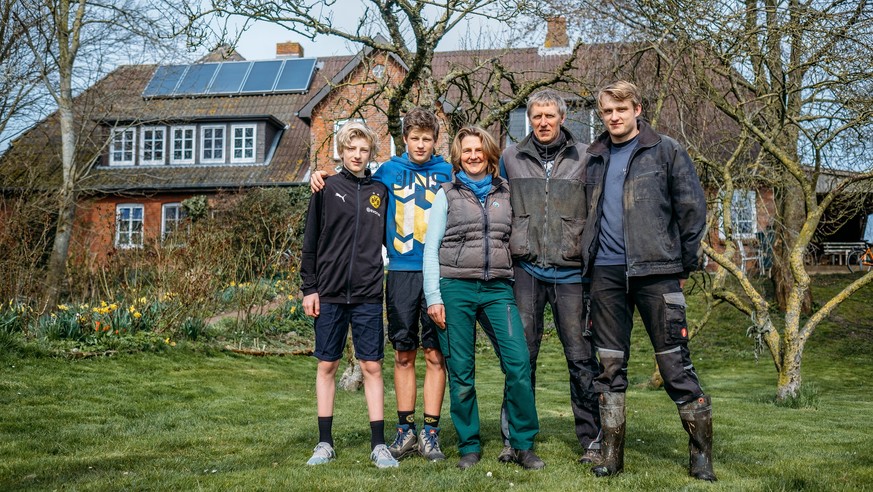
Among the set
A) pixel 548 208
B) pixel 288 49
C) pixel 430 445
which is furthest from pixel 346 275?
pixel 288 49

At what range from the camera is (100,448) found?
5137mm

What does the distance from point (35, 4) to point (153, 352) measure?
10117 mm

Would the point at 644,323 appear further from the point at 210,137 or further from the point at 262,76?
the point at 262,76

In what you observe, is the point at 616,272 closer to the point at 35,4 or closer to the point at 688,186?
the point at 688,186

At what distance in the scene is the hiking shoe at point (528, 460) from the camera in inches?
169

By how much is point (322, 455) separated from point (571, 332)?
65.9 inches

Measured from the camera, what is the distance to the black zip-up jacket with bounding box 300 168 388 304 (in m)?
4.62

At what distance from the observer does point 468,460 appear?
14.4 feet

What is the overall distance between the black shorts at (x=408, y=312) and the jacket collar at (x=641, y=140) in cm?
130

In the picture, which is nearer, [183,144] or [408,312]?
[408,312]

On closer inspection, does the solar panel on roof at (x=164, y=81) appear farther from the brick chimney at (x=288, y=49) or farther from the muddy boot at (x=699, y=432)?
the muddy boot at (x=699, y=432)

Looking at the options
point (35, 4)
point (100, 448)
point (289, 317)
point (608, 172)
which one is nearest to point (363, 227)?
point (608, 172)

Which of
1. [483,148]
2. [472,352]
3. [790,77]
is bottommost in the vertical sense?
[472,352]

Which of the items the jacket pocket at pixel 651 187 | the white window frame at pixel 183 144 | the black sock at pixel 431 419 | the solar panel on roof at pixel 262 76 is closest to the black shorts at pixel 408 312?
the black sock at pixel 431 419
